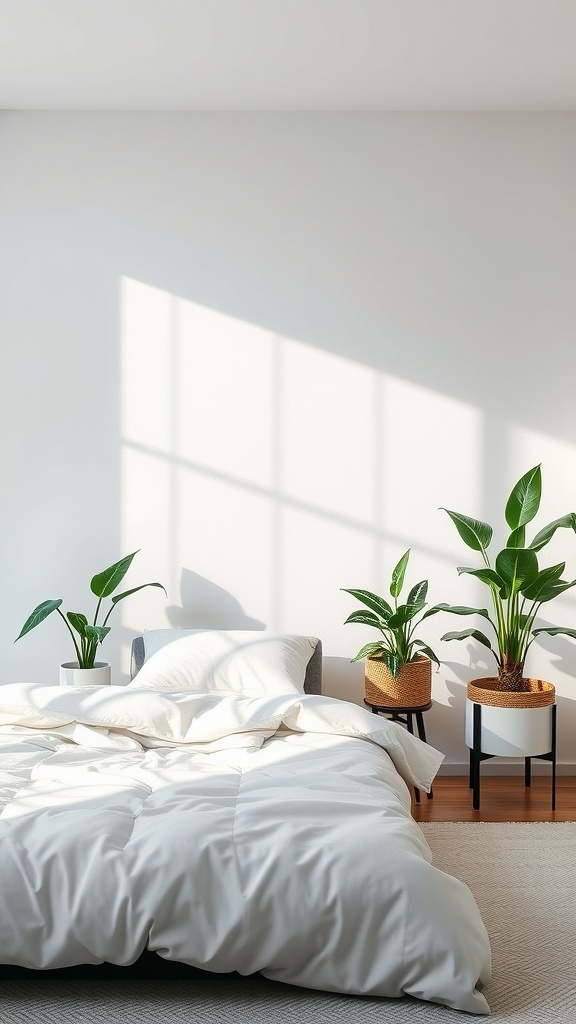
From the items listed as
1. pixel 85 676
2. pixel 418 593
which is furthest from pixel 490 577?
pixel 85 676

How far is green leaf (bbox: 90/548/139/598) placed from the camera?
3877mm

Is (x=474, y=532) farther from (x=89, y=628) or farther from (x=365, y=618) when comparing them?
(x=89, y=628)

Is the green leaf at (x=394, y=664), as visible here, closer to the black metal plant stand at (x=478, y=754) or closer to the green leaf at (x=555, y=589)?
the black metal plant stand at (x=478, y=754)

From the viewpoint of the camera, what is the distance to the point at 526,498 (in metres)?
3.64

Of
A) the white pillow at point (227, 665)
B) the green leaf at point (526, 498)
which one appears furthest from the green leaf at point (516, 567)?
the white pillow at point (227, 665)

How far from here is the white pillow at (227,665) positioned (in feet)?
11.5

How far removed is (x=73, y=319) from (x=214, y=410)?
0.79 m

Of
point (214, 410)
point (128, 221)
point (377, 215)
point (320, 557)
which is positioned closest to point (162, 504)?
point (214, 410)

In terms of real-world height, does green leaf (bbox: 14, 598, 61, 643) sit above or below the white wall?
below

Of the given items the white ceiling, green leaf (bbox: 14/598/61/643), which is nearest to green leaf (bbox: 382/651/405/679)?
green leaf (bbox: 14/598/61/643)

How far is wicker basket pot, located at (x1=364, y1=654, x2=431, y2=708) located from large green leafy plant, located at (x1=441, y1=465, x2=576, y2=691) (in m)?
0.19

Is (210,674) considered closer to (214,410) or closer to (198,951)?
(214,410)

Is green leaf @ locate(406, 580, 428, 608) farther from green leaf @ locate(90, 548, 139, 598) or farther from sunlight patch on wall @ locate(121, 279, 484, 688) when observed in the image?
green leaf @ locate(90, 548, 139, 598)

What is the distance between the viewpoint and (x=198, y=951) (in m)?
1.85
